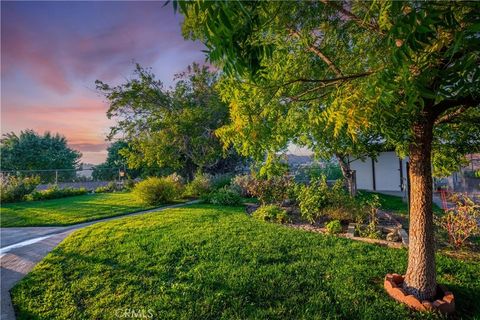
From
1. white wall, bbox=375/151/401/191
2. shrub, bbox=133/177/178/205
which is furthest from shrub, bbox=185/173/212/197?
white wall, bbox=375/151/401/191

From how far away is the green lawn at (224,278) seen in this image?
3121 millimetres

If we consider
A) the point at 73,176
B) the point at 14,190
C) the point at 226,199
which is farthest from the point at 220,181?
the point at 73,176

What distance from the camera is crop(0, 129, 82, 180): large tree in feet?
84.2

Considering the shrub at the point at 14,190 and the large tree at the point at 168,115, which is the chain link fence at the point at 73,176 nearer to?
the shrub at the point at 14,190

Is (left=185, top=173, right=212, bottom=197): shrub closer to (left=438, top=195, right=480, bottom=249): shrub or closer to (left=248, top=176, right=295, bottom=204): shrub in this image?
(left=248, top=176, right=295, bottom=204): shrub

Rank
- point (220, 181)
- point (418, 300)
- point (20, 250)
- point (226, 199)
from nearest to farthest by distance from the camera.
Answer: point (418, 300) < point (20, 250) < point (226, 199) < point (220, 181)

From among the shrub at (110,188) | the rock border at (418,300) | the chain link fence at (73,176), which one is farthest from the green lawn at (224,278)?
the chain link fence at (73,176)

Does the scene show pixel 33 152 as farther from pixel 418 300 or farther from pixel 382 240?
pixel 418 300

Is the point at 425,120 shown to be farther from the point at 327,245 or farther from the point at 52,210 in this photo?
the point at 52,210

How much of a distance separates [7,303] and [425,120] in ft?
19.4

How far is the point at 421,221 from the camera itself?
3.17 metres

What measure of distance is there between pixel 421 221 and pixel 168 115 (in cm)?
1306

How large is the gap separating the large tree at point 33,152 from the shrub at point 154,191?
22641 millimetres

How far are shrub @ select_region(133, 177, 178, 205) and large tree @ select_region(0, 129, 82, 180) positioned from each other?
74.3 ft
